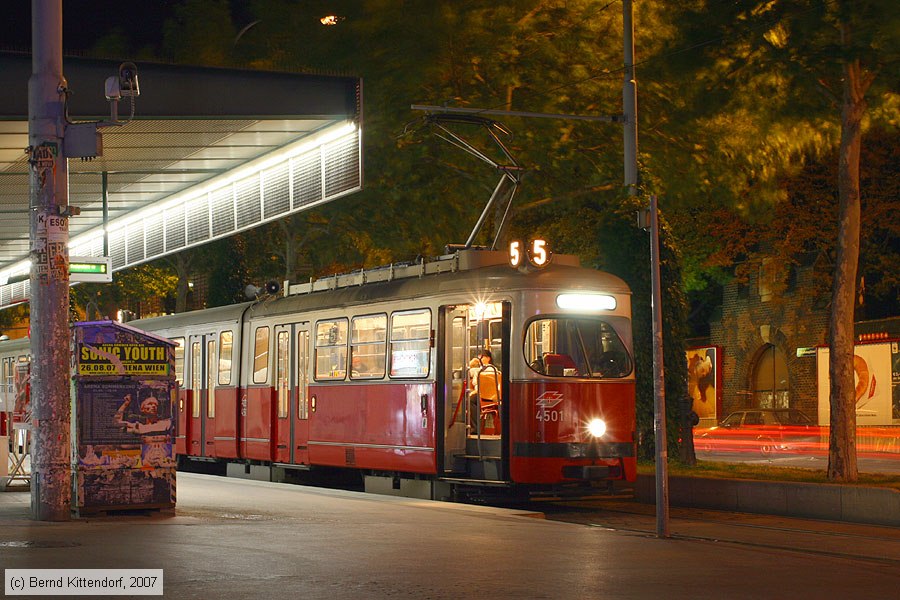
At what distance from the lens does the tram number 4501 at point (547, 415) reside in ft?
60.9

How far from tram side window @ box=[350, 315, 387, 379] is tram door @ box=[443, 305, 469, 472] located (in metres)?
1.74

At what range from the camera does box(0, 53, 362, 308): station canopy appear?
16422 mm

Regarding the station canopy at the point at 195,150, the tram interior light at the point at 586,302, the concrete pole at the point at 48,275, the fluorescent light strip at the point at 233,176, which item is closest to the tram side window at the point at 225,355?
the station canopy at the point at 195,150

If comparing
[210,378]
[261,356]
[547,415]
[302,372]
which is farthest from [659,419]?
[210,378]

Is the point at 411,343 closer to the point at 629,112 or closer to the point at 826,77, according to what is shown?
the point at 629,112

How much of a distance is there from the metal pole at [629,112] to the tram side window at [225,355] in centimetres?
791

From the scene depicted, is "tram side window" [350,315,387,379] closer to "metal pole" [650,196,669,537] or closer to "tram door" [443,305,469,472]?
"tram door" [443,305,469,472]

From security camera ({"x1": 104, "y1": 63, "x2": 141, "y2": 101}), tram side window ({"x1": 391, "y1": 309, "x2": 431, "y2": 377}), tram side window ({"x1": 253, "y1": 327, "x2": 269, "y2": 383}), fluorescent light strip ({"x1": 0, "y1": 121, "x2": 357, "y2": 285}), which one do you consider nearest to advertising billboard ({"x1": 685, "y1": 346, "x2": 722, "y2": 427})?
fluorescent light strip ({"x1": 0, "y1": 121, "x2": 357, "y2": 285})

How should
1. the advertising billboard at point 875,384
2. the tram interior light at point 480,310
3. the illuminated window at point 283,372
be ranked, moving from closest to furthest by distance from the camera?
the tram interior light at point 480,310 < the illuminated window at point 283,372 < the advertising billboard at point 875,384

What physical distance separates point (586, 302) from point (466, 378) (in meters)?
1.92

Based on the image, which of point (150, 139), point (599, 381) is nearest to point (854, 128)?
point (599, 381)

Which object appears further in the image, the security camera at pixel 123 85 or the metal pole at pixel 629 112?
the metal pole at pixel 629 112

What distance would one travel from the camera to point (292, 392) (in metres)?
23.8

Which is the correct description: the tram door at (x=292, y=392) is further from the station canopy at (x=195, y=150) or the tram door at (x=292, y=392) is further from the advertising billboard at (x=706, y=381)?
the advertising billboard at (x=706, y=381)
